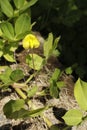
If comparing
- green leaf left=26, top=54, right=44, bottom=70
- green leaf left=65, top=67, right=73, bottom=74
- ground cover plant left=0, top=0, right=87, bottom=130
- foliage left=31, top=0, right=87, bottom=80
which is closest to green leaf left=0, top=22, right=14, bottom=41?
ground cover plant left=0, top=0, right=87, bottom=130

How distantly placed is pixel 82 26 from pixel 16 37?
94 centimetres

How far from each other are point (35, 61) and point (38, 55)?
0.13 metres

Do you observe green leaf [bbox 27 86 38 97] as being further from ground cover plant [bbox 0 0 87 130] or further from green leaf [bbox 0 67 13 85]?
green leaf [bbox 0 67 13 85]

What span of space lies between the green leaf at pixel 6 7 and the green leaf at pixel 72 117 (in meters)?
0.54

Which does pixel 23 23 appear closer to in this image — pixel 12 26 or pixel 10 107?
pixel 12 26

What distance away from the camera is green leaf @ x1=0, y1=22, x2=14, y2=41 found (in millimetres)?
1733

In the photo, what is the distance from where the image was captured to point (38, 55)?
6.49 feet

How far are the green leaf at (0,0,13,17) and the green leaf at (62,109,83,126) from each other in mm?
545

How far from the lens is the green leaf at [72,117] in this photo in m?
1.55

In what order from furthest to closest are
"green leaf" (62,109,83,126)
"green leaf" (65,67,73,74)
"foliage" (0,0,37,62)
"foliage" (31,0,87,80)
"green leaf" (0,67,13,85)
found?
1. "foliage" (31,0,87,80)
2. "green leaf" (65,67,73,74)
3. "foliage" (0,0,37,62)
4. "green leaf" (0,67,13,85)
5. "green leaf" (62,109,83,126)

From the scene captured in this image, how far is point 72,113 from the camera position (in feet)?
5.17

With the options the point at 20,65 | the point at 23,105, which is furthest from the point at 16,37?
the point at 23,105

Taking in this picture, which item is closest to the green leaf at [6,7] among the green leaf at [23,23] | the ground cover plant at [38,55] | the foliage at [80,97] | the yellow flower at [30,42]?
the ground cover plant at [38,55]

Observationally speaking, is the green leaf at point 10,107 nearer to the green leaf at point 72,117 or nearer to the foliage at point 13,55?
the foliage at point 13,55
